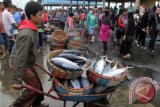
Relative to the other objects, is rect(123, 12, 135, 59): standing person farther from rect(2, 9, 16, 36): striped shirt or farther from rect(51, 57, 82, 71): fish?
rect(51, 57, 82, 71): fish

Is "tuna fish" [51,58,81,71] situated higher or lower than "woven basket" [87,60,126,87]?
higher

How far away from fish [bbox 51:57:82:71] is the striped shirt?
238 inches

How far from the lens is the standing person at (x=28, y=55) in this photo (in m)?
4.43

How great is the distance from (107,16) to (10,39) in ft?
15.1

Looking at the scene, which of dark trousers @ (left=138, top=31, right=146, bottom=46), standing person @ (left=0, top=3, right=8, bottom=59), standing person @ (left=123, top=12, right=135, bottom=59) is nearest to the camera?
standing person @ (left=0, top=3, right=8, bottom=59)

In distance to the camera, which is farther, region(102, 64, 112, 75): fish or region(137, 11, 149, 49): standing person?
region(137, 11, 149, 49): standing person

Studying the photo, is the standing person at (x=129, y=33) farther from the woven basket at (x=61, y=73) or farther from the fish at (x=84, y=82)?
the woven basket at (x=61, y=73)

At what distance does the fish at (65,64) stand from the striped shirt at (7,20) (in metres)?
6.04

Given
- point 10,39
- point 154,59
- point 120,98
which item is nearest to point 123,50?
point 154,59

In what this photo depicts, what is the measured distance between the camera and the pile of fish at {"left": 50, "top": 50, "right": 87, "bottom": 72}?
451cm

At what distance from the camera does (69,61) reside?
4598mm

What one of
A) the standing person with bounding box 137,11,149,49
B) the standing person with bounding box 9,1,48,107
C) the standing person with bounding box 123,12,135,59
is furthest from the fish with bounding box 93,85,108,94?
the standing person with bounding box 137,11,149,49

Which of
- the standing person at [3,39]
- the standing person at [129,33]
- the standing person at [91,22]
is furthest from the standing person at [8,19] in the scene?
the standing person at [91,22]

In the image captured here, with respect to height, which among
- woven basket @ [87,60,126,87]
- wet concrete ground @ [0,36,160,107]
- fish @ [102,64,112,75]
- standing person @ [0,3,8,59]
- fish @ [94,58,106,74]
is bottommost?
wet concrete ground @ [0,36,160,107]
